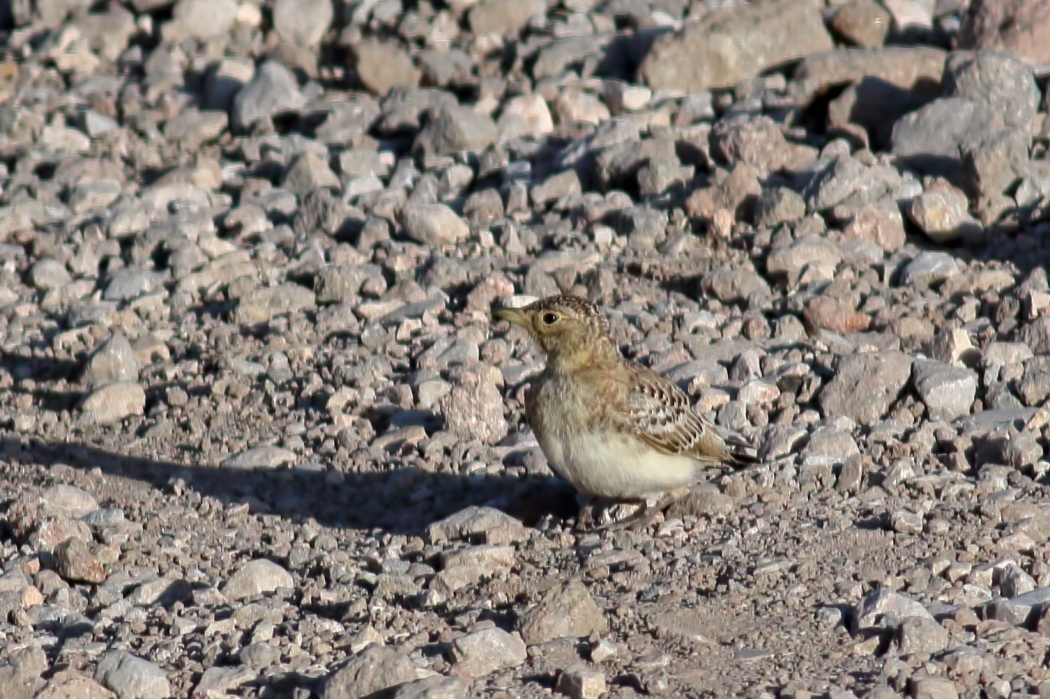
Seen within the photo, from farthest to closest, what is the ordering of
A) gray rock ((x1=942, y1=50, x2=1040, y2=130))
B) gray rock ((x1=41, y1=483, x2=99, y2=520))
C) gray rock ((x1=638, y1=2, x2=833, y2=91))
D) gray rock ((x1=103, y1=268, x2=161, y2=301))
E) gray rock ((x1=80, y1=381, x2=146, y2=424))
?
gray rock ((x1=638, y1=2, x2=833, y2=91)) < gray rock ((x1=942, y1=50, x2=1040, y2=130)) < gray rock ((x1=103, y1=268, x2=161, y2=301)) < gray rock ((x1=80, y1=381, x2=146, y2=424)) < gray rock ((x1=41, y1=483, x2=99, y2=520))

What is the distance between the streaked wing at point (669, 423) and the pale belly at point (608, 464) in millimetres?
89

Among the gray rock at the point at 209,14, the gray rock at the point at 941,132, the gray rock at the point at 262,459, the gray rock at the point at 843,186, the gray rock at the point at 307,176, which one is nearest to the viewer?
the gray rock at the point at 262,459

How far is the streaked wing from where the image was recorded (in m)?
7.23

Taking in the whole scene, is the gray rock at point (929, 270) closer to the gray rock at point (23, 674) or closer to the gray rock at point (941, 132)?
the gray rock at point (941, 132)

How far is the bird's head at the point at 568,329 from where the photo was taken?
24.3 feet

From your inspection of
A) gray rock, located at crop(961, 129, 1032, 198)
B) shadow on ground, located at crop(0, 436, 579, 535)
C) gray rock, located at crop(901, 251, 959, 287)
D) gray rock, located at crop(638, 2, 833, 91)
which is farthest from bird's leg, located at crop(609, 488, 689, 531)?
gray rock, located at crop(638, 2, 833, 91)

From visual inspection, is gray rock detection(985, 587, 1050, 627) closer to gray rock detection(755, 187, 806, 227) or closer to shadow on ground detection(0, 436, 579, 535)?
shadow on ground detection(0, 436, 579, 535)

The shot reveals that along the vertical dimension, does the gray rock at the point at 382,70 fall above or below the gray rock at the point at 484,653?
below

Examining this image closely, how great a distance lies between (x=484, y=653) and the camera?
5.58 meters

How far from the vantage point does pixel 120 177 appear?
13.2m

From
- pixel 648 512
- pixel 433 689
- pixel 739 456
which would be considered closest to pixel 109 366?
pixel 648 512

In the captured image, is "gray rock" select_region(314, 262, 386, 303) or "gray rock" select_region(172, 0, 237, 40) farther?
"gray rock" select_region(172, 0, 237, 40)

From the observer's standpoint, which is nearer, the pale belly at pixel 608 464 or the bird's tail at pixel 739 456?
the pale belly at pixel 608 464

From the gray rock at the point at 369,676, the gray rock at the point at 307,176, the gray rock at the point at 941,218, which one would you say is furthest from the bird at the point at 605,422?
the gray rock at the point at 307,176
